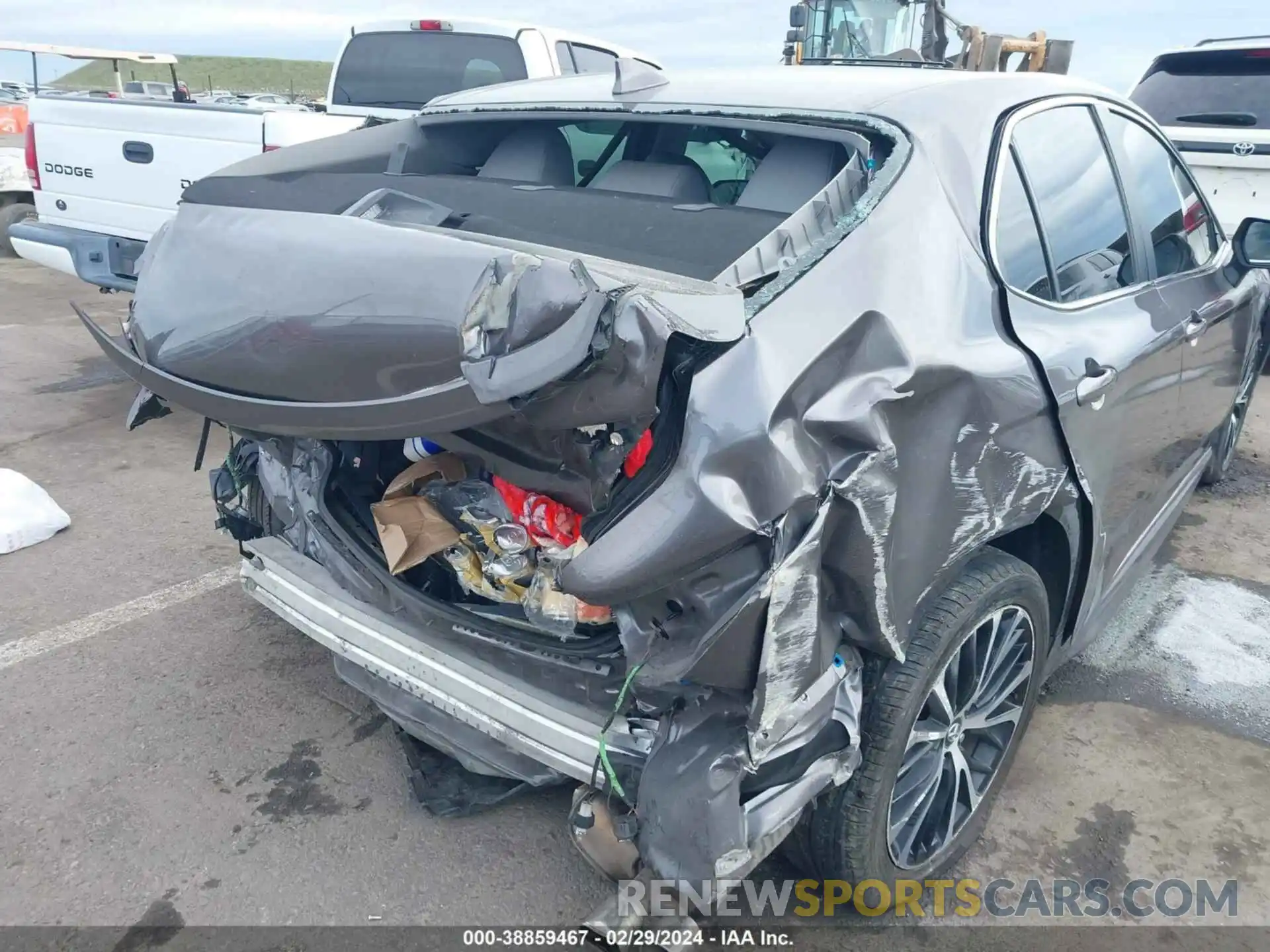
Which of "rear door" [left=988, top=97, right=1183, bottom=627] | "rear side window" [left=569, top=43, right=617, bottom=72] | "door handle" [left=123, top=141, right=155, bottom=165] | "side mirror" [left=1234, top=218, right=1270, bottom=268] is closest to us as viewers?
"rear door" [left=988, top=97, right=1183, bottom=627]

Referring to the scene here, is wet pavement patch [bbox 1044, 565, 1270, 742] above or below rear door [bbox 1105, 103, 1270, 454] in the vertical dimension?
below

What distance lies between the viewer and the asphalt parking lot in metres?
2.36

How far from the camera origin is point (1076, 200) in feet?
8.82

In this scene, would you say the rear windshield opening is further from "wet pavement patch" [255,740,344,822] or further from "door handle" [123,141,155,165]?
"door handle" [123,141,155,165]

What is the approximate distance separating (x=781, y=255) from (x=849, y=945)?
1618 millimetres

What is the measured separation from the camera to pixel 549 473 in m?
1.90

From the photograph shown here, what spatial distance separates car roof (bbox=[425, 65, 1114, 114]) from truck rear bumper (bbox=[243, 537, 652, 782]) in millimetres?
1628

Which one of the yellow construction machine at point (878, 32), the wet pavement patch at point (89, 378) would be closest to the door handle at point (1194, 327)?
the wet pavement patch at point (89, 378)

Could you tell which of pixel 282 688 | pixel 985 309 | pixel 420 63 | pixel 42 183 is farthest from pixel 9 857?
pixel 420 63

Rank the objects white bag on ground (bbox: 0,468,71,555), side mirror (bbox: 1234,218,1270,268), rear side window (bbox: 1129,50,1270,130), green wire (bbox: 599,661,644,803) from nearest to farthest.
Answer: green wire (bbox: 599,661,644,803) < side mirror (bbox: 1234,218,1270,268) < white bag on ground (bbox: 0,468,71,555) < rear side window (bbox: 1129,50,1270,130)

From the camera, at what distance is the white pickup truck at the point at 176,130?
508 centimetres

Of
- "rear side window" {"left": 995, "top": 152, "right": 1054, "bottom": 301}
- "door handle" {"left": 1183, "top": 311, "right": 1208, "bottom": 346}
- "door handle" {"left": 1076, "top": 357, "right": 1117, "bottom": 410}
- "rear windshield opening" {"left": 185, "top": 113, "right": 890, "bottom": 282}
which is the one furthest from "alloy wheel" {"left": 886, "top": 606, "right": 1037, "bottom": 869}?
"door handle" {"left": 1183, "top": 311, "right": 1208, "bottom": 346}

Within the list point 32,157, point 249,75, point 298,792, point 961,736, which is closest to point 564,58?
point 32,157

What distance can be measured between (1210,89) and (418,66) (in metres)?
5.66
